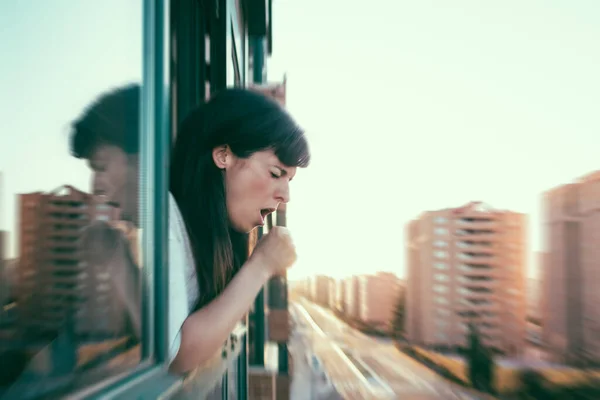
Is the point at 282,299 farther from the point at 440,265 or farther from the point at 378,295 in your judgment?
the point at 378,295

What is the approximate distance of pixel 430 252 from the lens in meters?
36.9

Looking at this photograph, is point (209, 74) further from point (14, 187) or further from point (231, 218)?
point (14, 187)

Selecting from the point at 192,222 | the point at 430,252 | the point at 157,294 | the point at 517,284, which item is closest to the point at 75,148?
the point at 157,294

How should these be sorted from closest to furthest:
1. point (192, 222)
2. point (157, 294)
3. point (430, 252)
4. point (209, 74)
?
point (157, 294)
point (192, 222)
point (209, 74)
point (430, 252)

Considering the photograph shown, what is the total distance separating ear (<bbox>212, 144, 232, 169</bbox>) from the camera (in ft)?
2.53

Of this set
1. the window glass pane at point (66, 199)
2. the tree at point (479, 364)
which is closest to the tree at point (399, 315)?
the tree at point (479, 364)

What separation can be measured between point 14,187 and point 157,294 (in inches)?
11.9

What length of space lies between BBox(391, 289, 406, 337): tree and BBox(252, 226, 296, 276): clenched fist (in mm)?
43142

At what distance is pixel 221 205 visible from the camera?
2.52 feet

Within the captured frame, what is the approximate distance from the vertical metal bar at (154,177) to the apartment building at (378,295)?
4112cm

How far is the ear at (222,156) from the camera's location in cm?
77

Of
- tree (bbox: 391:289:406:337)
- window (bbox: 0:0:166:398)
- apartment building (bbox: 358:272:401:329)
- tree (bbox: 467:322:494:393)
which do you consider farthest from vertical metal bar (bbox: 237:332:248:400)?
tree (bbox: 391:289:406:337)

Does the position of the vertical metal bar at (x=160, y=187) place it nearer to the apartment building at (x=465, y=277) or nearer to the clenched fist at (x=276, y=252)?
the clenched fist at (x=276, y=252)

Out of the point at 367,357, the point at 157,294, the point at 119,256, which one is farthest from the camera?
the point at 367,357
